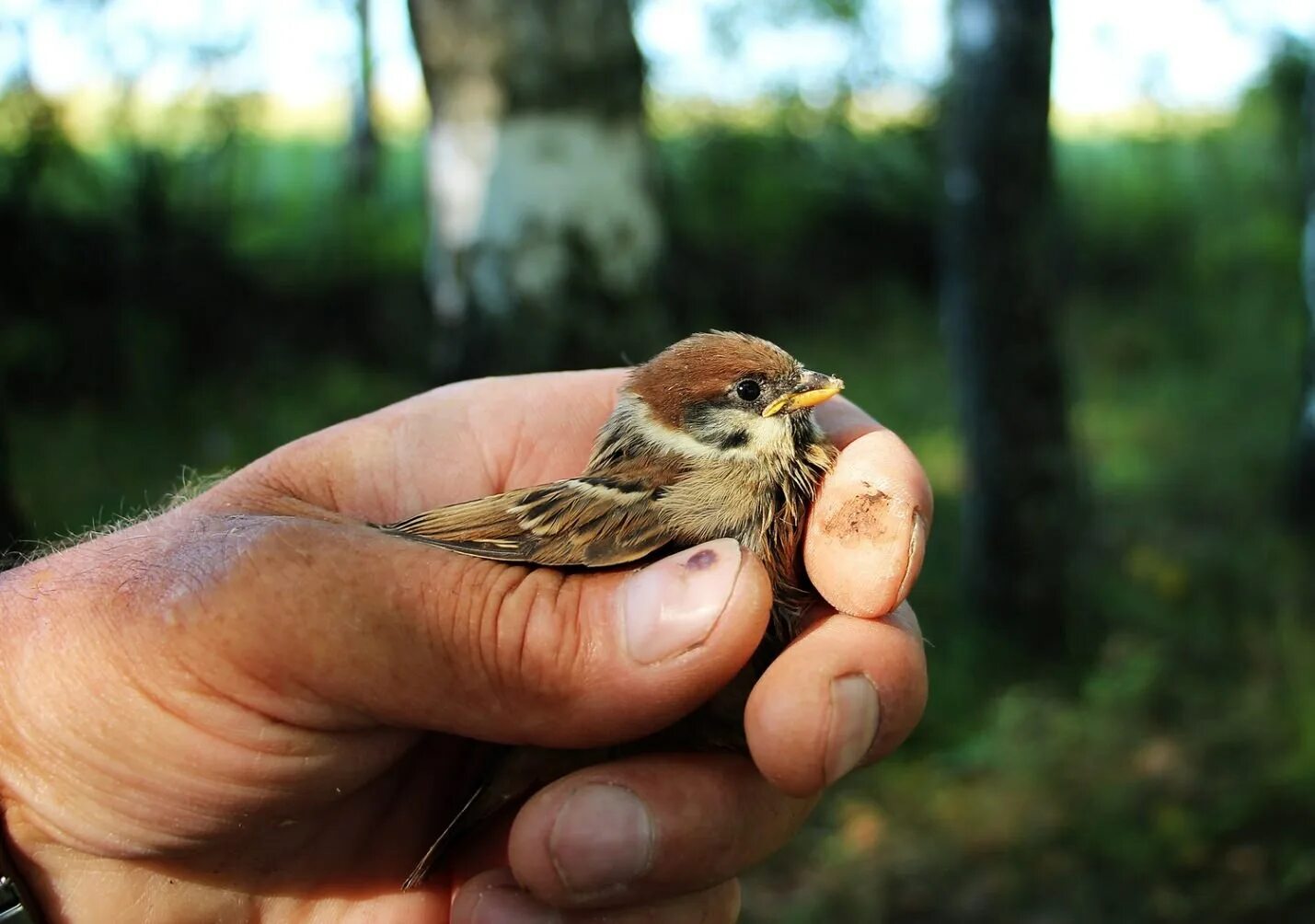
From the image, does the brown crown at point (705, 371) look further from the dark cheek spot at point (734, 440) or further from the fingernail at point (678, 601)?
the fingernail at point (678, 601)

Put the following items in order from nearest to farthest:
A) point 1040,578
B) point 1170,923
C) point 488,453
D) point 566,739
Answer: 1. point 566,739
2. point 488,453
3. point 1170,923
4. point 1040,578

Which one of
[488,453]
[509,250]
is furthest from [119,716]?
[509,250]

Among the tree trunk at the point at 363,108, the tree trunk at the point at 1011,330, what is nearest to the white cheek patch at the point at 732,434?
the tree trunk at the point at 1011,330

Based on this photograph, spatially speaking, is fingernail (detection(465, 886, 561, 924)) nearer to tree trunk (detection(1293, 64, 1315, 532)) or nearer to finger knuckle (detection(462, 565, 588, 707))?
finger knuckle (detection(462, 565, 588, 707))

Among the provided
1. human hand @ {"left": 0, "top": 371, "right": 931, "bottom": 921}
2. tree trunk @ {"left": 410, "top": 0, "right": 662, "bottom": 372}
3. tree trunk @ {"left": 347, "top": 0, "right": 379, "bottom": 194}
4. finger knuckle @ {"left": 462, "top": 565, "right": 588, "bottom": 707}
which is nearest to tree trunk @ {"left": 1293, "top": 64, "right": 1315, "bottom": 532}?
tree trunk @ {"left": 410, "top": 0, "right": 662, "bottom": 372}

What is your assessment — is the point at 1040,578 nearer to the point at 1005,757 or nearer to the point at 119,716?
the point at 1005,757
